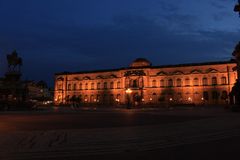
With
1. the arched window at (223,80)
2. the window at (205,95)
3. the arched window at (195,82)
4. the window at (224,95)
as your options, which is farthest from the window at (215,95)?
the arched window at (195,82)

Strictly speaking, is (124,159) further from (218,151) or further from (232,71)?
(232,71)

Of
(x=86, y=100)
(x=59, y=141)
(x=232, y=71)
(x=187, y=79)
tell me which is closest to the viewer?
(x=59, y=141)

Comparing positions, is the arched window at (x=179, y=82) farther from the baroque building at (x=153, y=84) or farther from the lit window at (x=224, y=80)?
the lit window at (x=224, y=80)

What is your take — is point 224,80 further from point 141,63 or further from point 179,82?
point 141,63

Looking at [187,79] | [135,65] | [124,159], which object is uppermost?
[135,65]

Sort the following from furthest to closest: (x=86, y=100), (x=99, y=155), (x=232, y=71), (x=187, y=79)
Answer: (x=86, y=100)
(x=187, y=79)
(x=232, y=71)
(x=99, y=155)

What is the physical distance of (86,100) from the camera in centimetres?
11444

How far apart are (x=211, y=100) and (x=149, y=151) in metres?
88.2

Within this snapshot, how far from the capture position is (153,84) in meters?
101

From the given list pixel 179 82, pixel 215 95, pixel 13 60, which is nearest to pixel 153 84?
pixel 179 82

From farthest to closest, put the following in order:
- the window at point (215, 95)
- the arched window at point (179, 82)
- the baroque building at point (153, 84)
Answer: the arched window at point (179, 82) → the baroque building at point (153, 84) → the window at point (215, 95)

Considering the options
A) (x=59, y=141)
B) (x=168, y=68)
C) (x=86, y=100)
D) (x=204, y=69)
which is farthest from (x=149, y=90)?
(x=59, y=141)

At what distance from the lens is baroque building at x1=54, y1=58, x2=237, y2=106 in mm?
92000

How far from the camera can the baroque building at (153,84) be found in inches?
3622
